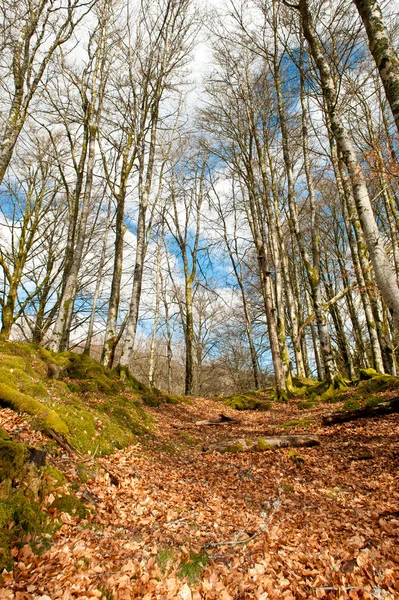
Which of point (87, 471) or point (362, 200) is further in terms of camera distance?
point (362, 200)

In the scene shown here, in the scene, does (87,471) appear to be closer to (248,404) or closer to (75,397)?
(75,397)

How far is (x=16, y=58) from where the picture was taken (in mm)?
8461

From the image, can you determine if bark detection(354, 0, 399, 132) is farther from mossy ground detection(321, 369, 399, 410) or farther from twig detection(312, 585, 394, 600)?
mossy ground detection(321, 369, 399, 410)

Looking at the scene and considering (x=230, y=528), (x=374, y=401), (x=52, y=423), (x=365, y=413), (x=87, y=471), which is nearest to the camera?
(x=230, y=528)

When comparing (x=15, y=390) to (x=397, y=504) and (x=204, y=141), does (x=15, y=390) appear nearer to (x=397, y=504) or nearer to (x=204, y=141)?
(x=397, y=504)

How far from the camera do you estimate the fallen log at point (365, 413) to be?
21.0ft

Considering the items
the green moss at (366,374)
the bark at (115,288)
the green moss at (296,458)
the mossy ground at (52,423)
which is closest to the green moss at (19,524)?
the mossy ground at (52,423)

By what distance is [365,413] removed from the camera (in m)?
6.67

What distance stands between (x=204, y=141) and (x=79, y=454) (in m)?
16.5

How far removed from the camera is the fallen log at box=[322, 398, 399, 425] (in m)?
6.39

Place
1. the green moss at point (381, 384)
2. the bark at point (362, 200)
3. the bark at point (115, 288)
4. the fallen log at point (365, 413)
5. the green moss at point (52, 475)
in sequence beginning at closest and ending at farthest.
Result: the green moss at point (52, 475) → the bark at point (362, 200) → the fallen log at point (365, 413) → the green moss at point (381, 384) → the bark at point (115, 288)

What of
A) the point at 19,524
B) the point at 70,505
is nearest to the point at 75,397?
the point at 70,505

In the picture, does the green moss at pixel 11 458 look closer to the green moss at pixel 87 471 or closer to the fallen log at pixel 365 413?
the green moss at pixel 87 471

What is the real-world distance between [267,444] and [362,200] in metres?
4.73
